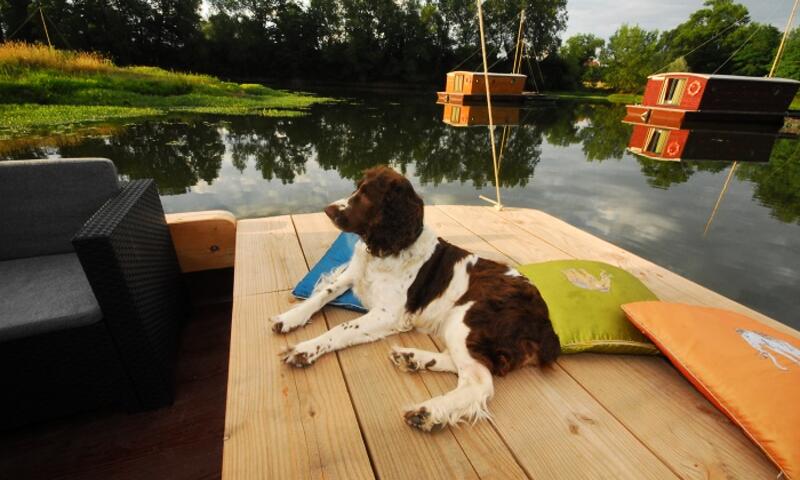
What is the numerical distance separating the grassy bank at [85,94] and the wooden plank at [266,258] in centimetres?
904

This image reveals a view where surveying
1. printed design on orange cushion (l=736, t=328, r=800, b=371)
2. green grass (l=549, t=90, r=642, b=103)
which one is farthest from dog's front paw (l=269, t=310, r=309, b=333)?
green grass (l=549, t=90, r=642, b=103)

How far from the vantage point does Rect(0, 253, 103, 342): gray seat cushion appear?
1687mm

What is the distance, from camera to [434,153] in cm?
1011

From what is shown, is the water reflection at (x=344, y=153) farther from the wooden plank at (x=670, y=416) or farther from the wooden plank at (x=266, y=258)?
the wooden plank at (x=670, y=416)

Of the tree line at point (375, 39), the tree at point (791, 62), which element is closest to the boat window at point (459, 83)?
the tree line at point (375, 39)

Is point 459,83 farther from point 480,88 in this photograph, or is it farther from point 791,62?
point 791,62

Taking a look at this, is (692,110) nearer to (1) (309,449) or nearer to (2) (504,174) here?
(2) (504,174)

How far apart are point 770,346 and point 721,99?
23.1 m

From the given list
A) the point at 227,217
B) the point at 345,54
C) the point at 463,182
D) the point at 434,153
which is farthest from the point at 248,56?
the point at 227,217

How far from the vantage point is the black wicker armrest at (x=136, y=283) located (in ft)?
5.47

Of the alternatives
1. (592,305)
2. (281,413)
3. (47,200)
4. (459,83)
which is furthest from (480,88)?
(281,413)

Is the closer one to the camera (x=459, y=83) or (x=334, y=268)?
(x=334, y=268)

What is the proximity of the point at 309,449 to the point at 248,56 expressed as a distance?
162 feet

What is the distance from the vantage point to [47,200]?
2.36 m
